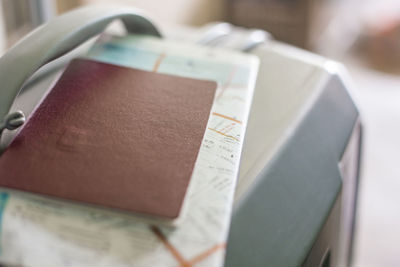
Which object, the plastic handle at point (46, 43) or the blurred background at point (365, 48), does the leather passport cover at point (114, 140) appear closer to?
the plastic handle at point (46, 43)

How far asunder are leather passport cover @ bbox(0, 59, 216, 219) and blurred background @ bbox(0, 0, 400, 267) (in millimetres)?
930

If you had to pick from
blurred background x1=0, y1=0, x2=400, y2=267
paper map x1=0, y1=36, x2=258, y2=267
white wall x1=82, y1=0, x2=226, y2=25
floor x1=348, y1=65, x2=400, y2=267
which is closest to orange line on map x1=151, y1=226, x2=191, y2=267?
paper map x1=0, y1=36, x2=258, y2=267

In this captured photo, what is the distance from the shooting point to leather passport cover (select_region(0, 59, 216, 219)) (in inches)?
15.4

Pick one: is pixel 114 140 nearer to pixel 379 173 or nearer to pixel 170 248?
pixel 170 248

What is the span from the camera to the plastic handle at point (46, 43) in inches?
18.6

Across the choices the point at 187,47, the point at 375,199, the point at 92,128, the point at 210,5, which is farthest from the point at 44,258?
the point at 210,5

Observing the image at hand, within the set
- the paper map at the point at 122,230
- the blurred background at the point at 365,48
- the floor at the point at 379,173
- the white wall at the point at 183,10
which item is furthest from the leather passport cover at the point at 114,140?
the white wall at the point at 183,10

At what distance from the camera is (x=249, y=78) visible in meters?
0.61

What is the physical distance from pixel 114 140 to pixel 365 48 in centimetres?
260

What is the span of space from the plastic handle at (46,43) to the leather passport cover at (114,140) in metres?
0.03

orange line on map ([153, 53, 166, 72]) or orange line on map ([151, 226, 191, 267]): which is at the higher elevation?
orange line on map ([153, 53, 166, 72])

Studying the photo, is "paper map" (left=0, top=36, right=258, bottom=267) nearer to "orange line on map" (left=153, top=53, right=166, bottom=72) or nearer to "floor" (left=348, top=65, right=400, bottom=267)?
"orange line on map" (left=153, top=53, right=166, bottom=72)

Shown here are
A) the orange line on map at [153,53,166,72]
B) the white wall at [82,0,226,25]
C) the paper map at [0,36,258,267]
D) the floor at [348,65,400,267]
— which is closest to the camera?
the paper map at [0,36,258,267]

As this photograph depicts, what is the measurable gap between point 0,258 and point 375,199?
1546 millimetres
